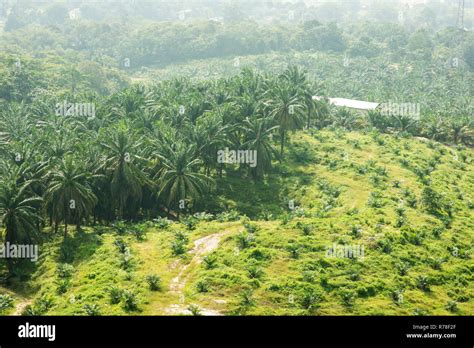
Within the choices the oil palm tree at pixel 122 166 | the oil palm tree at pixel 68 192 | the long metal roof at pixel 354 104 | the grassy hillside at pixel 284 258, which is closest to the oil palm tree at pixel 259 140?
the grassy hillside at pixel 284 258

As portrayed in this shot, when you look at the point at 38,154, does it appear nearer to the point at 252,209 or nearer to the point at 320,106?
the point at 252,209

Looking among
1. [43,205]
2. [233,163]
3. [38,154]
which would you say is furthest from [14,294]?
[233,163]

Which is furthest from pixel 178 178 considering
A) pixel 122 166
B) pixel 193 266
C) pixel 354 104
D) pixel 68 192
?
pixel 354 104

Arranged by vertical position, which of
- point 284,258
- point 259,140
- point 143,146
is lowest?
point 284,258

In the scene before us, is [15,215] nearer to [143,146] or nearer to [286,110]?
[143,146]

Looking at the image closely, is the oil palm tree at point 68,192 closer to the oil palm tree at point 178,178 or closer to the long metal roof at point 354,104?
the oil palm tree at point 178,178
